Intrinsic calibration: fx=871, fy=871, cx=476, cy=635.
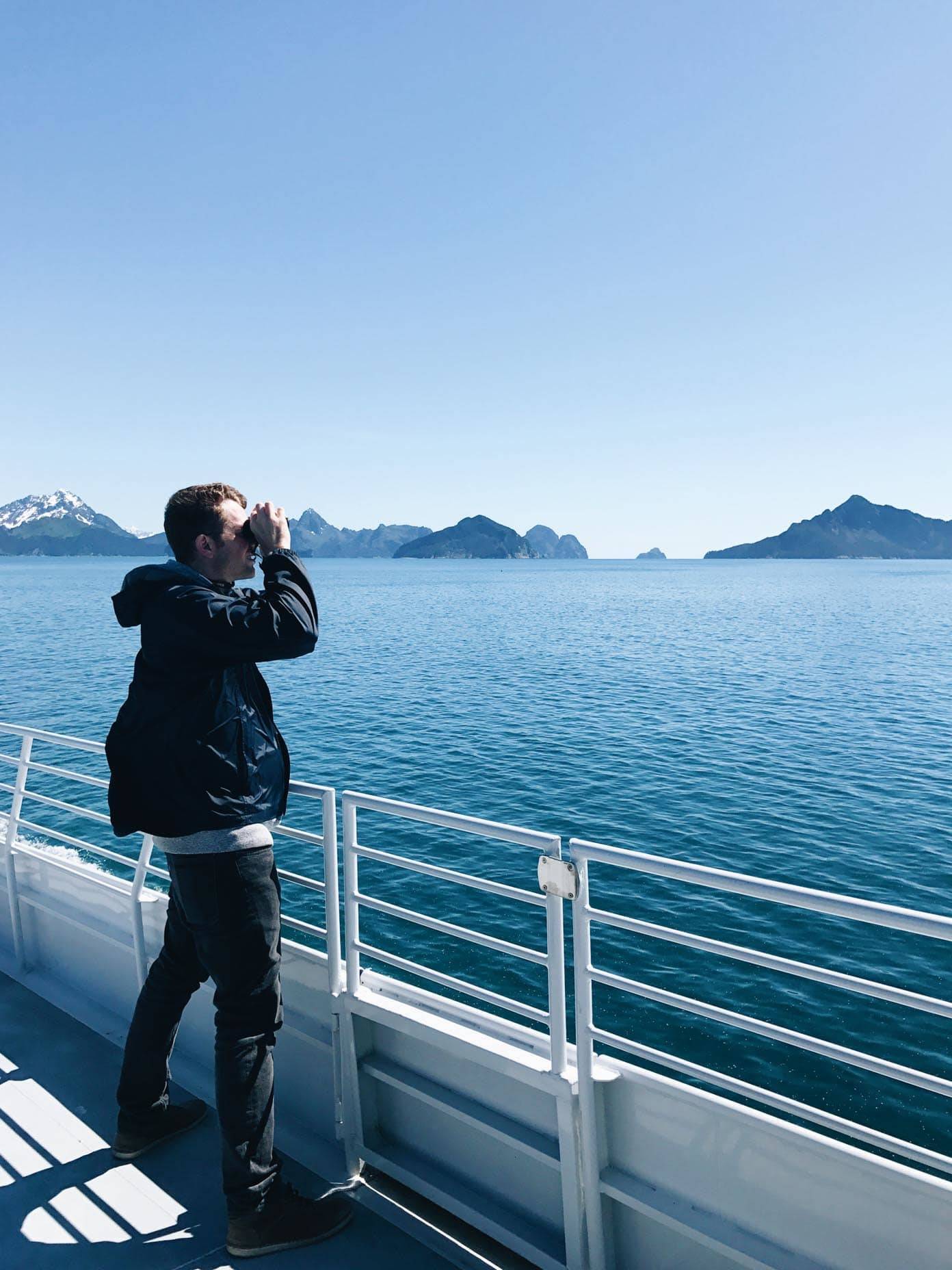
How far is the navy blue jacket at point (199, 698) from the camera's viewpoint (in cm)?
254

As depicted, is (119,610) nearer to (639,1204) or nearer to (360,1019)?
(360,1019)

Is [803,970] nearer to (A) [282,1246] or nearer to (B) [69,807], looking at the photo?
(A) [282,1246]

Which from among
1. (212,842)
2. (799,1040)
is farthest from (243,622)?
(799,1040)

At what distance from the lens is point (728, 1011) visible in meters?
2.52

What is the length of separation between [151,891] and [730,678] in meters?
31.9

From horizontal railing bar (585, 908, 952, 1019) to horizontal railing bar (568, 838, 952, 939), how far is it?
147 mm

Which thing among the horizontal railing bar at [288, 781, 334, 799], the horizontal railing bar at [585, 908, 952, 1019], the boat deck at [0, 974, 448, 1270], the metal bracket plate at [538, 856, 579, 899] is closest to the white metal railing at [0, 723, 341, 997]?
the horizontal railing bar at [288, 781, 334, 799]

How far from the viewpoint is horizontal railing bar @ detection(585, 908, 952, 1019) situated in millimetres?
2076

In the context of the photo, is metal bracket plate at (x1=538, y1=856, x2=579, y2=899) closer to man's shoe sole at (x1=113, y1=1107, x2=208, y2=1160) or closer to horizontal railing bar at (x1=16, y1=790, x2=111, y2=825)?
horizontal railing bar at (x1=16, y1=790, x2=111, y2=825)

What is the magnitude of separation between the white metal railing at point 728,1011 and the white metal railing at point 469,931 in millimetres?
68

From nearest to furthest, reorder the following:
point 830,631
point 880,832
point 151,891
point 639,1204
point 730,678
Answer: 1. point 639,1204
2. point 151,891
3. point 880,832
4. point 730,678
5. point 830,631

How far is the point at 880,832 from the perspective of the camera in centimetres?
1490

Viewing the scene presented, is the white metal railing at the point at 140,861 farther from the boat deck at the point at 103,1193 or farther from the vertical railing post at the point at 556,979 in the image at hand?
the vertical railing post at the point at 556,979

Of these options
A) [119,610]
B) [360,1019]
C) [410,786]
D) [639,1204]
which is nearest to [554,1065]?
[639,1204]
